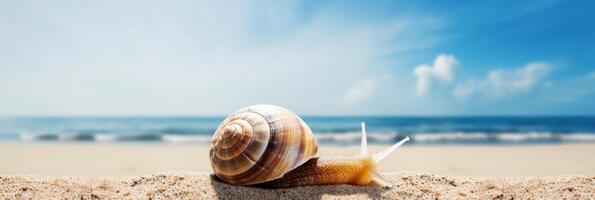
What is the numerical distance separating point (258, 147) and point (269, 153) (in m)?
0.11

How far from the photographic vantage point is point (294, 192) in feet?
10.6

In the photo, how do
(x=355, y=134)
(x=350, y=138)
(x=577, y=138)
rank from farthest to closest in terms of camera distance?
(x=355, y=134) < (x=350, y=138) < (x=577, y=138)

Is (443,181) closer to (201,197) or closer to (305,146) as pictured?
(305,146)

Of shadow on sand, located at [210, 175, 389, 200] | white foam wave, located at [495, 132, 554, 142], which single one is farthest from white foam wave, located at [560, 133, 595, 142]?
shadow on sand, located at [210, 175, 389, 200]

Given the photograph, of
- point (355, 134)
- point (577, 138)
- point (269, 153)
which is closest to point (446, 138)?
point (355, 134)

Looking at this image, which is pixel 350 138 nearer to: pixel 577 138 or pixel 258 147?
pixel 577 138

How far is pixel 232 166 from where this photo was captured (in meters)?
3.17

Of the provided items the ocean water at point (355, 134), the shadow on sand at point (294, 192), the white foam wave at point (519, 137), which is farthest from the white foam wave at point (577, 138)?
the shadow on sand at point (294, 192)

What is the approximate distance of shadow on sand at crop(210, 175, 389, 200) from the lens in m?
3.16

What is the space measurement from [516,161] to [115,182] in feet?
25.6

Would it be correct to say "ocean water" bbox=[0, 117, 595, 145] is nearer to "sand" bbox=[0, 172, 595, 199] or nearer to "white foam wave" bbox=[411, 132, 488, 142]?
"white foam wave" bbox=[411, 132, 488, 142]

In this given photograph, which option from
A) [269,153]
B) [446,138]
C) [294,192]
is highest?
[269,153]

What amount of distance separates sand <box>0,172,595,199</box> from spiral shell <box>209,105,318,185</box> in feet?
0.62

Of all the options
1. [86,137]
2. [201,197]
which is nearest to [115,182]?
[201,197]
